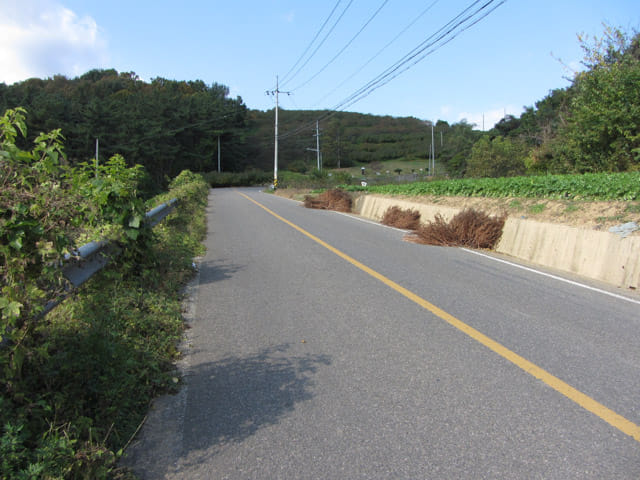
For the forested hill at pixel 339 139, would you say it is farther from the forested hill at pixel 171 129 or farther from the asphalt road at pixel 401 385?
the asphalt road at pixel 401 385

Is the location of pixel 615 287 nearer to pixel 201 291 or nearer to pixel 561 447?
pixel 561 447

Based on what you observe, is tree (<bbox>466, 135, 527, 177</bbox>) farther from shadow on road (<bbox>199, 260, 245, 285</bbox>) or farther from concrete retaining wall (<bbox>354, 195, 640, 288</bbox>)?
shadow on road (<bbox>199, 260, 245, 285</bbox>)

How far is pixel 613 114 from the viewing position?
21.4 m

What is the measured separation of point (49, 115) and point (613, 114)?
62511mm

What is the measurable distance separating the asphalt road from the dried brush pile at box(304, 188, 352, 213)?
53.6 feet

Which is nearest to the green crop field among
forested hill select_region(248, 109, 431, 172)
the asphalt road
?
the asphalt road

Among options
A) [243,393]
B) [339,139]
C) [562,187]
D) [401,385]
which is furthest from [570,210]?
[339,139]

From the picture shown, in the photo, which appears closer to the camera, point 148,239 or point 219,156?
point 148,239

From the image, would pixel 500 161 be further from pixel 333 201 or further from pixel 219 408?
pixel 219 408

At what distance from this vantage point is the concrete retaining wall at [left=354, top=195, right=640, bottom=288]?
25.6 feet

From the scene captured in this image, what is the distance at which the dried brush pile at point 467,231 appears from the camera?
11.4 m

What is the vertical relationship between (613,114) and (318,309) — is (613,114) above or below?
above

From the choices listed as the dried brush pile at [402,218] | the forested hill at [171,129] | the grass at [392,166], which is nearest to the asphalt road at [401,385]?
the dried brush pile at [402,218]

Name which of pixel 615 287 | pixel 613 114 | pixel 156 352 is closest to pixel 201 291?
pixel 156 352
